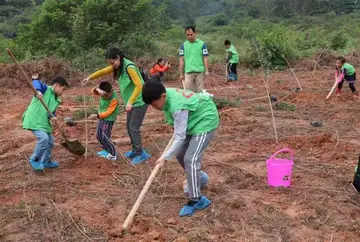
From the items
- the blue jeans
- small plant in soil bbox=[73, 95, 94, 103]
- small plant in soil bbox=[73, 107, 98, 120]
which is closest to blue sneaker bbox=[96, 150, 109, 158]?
the blue jeans

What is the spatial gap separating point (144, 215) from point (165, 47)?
13.2 meters

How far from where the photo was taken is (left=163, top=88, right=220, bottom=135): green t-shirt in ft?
11.8

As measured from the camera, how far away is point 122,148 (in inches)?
242

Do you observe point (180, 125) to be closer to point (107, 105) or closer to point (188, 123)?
point (188, 123)

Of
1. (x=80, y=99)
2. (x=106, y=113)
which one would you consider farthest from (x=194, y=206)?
(x=80, y=99)

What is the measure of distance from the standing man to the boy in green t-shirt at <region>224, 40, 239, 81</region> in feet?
14.2

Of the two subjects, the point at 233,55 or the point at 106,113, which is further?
the point at 233,55

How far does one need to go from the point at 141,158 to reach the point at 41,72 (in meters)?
7.59

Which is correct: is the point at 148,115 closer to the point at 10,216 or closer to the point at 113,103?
the point at 113,103

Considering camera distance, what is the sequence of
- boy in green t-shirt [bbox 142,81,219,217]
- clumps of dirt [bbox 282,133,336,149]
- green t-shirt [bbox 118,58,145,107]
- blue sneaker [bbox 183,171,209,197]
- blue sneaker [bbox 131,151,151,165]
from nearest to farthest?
boy in green t-shirt [bbox 142,81,219,217] → blue sneaker [bbox 183,171,209,197] → green t-shirt [bbox 118,58,145,107] → blue sneaker [bbox 131,151,151,165] → clumps of dirt [bbox 282,133,336,149]

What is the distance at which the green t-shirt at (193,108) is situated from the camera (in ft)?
11.8

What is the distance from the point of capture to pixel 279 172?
445cm

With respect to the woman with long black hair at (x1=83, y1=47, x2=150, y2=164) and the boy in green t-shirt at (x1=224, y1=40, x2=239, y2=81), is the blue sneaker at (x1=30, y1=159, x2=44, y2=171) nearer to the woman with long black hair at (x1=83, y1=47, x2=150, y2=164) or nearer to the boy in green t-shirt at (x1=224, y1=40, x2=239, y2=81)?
the woman with long black hair at (x1=83, y1=47, x2=150, y2=164)

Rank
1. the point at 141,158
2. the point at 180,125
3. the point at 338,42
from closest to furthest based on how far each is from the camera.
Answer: the point at 180,125 < the point at 141,158 < the point at 338,42
